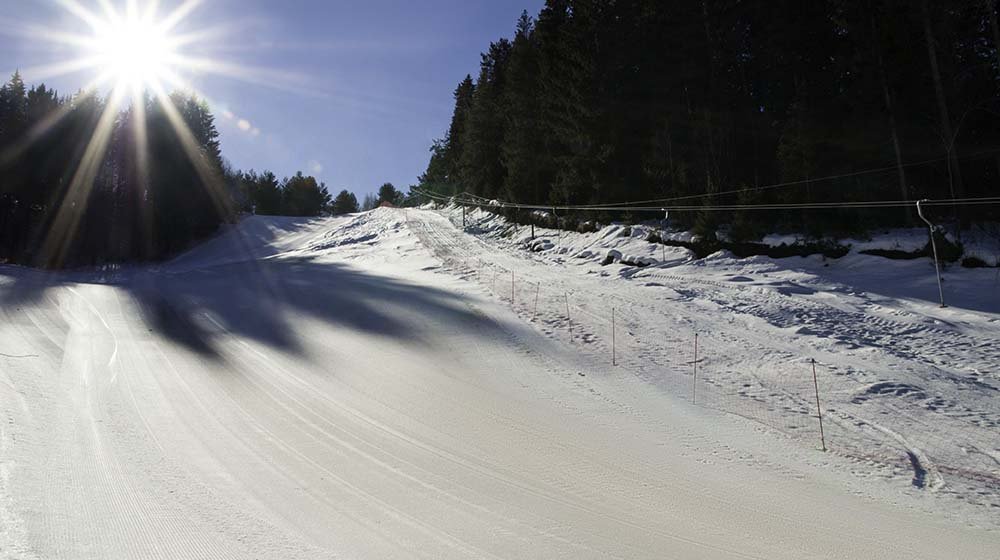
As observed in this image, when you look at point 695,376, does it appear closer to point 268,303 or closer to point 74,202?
point 268,303

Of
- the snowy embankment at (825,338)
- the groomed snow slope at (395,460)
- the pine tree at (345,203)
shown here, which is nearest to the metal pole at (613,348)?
the snowy embankment at (825,338)

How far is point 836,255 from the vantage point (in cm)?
1652

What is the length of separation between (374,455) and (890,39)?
22.7 meters

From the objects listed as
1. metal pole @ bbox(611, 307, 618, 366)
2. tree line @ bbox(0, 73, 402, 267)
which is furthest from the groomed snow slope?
tree line @ bbox(0, 73, 402, 267)

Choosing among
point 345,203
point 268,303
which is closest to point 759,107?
point 268,303

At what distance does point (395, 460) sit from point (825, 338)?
31.4ft

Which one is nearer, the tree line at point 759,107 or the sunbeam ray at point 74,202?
the tree line at point 759,107

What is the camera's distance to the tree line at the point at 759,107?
668 inches

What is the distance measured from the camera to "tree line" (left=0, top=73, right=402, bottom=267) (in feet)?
109

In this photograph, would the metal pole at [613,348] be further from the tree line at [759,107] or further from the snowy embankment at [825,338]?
the tree line at [759,107]

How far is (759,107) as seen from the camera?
2609 centimetres

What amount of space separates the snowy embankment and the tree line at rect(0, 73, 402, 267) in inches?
1095

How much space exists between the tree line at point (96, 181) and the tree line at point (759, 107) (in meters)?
24.8

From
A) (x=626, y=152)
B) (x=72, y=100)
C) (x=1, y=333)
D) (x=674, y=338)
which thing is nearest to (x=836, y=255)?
(x=674, y=338)
